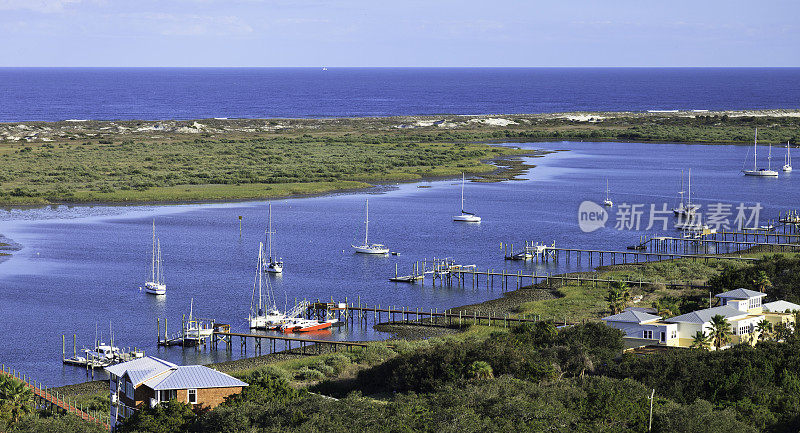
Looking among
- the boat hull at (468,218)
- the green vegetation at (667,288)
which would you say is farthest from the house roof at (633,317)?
the boat hull at (468,218)

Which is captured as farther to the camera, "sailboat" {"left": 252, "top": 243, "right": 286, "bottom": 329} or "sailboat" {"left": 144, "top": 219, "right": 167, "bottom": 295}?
"sailboat" {"left": 144, "top": 219, "right": 167, "bottom": 295}

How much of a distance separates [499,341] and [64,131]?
147 meters

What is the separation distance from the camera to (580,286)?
6706cm

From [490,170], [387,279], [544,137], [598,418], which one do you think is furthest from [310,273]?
[544,137]

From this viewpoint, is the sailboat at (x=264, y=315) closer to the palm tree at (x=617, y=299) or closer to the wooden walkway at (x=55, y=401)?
the wooden walkway at (x=55, y=401)

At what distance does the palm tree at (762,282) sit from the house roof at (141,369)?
36.0 m

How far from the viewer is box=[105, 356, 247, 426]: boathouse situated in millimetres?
37312

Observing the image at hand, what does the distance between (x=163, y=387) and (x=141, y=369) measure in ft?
7.73

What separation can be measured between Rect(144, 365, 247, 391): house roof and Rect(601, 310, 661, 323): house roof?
21763 millimetres

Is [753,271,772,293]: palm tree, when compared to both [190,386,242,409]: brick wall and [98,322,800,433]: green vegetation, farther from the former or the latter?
[190,386,242,409]: brick wall

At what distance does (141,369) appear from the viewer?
3897cm

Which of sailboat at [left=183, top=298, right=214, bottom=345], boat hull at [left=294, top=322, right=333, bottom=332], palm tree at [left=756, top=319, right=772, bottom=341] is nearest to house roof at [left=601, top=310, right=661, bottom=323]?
palm tree at [left=756, top=319, right=772, bottom=341]

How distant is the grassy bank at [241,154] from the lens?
369 ft

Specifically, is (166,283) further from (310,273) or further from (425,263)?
(425,263)
